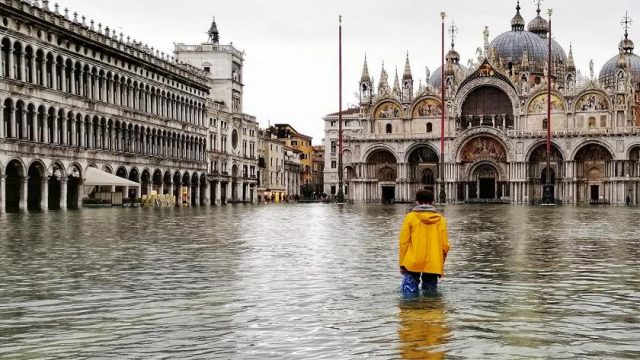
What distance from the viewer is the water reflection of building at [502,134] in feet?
301

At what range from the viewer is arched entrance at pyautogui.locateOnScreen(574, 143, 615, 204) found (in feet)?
302

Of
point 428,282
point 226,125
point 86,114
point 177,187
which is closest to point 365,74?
point 226,125

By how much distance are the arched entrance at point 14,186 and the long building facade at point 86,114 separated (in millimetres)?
67

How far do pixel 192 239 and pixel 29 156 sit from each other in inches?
1304

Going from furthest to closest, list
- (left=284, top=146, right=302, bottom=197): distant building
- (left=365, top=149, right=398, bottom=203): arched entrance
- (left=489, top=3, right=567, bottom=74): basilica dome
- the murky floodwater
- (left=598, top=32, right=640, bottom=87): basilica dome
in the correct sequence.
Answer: (left=284, top=146, right=302, bottom=197): distant building, (left=598, top=32, right=640, bottom=87): basilica dome, (left=489, top=3, right=567, bottom=74): basilica dome, (left=365, top=149, right=398, bottom=203): arched entrance, the murky floodwater

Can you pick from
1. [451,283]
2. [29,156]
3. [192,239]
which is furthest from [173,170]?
[451,283]

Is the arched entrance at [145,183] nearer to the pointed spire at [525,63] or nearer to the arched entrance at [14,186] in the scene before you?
the arched entrance at [14,186]

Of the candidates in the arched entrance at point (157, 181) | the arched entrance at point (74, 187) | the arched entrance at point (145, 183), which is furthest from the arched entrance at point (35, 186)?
the arched entrance at point (157, 181)

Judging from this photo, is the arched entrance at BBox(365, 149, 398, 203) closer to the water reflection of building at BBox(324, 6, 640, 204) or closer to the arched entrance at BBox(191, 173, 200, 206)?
the water reflection of building at BBox(324, 6, 640, 204)

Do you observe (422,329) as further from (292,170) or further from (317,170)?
(317,170)

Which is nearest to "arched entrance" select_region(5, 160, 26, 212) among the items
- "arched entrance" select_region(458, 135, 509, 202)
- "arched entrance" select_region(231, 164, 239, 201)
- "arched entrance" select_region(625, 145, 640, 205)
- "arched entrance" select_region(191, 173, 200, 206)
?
"arched entrance" select_region(191, 173, 200, 206)

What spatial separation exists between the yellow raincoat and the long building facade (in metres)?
42.8

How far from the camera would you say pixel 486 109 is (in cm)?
9975

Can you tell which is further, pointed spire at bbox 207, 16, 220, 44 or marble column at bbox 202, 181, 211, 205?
pointed spire at bbox 207, 16, 220, 44
